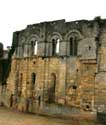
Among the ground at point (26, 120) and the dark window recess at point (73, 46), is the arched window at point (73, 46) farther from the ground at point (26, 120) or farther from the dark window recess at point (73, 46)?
the ground at point (26, 120)

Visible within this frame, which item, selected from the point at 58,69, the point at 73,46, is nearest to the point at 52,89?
the point at 58,69

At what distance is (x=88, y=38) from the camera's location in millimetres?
26109

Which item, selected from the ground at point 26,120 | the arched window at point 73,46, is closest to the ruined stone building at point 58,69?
the arched window at point 73,46

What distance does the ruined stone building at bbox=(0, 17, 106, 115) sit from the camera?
25.2 m

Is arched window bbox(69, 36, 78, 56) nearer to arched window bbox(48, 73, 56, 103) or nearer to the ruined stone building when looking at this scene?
the ruined stone building

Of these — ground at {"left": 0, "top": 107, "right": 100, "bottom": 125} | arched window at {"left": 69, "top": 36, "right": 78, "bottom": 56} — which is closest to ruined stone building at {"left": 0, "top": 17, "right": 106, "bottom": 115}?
arched window at {"left": 69, "top": 36, "right": 78, "bottom": 56}

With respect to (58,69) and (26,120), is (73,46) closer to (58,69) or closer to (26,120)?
(58,69)

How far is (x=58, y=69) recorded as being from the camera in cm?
2770

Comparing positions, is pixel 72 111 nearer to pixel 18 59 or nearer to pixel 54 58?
pixel 54 58

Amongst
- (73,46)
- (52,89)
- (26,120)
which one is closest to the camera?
(26,120)

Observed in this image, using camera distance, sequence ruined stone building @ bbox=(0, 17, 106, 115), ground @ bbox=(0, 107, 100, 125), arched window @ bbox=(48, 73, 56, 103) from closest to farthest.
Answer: ground @ bbox=(0, 107, 100, 125) < ruined stone building @ bbox=(0, 17, 106, 115) < arched window @ bbox=(48, 73, 56, 103)

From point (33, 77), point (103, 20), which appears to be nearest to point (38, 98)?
point (33, 77)

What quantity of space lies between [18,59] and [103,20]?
937 centimetres

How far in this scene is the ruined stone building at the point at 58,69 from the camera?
25.2m
